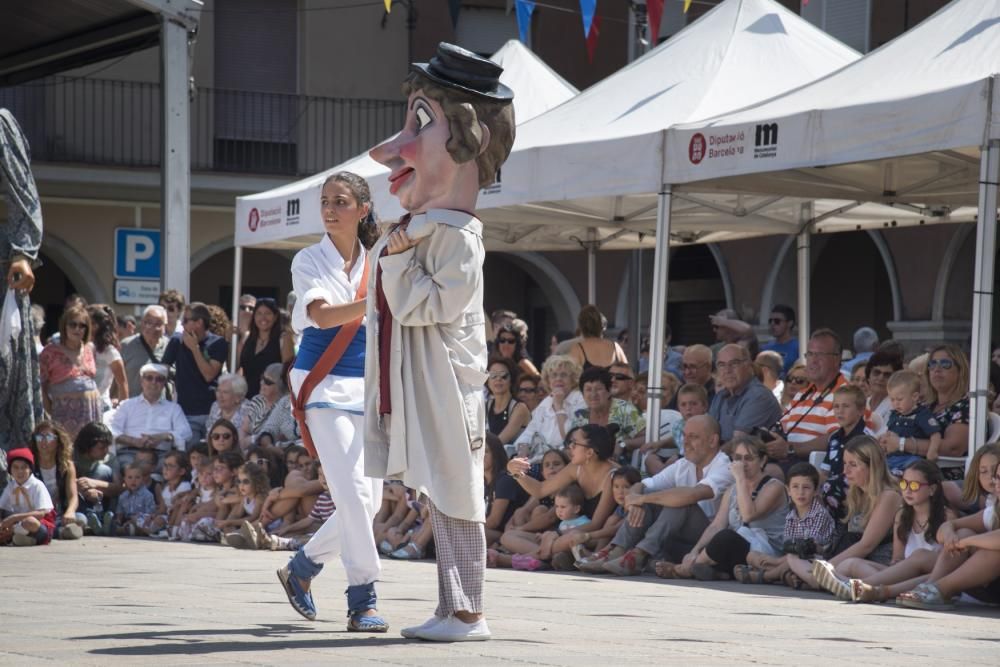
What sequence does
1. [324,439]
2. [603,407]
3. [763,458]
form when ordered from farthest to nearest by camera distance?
[603,407]
[763,458]
[324,439]

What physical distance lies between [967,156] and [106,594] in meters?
5.88

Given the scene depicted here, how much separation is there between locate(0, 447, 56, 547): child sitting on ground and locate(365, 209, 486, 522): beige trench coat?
6168 mm

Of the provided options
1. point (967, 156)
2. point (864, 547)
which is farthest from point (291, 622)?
point (967, 156)

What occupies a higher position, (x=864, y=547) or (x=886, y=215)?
(x=886, y=215)

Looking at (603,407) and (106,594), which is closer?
(106,594)

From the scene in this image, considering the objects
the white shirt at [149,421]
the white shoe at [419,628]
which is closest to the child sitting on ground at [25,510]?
the white shirt at [149,421]

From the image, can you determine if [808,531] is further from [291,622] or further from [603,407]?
[291,622]

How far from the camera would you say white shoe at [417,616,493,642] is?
18.3 feet

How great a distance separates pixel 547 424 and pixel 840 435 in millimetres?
2681

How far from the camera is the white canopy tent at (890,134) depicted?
28.1ft

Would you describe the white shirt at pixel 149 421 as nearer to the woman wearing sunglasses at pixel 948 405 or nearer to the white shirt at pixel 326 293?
the woman wearing sunglasses at pixel 948 405

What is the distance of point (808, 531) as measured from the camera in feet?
30.1

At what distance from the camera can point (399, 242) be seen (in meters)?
5.72

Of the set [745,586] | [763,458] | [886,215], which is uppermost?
[886,215]
